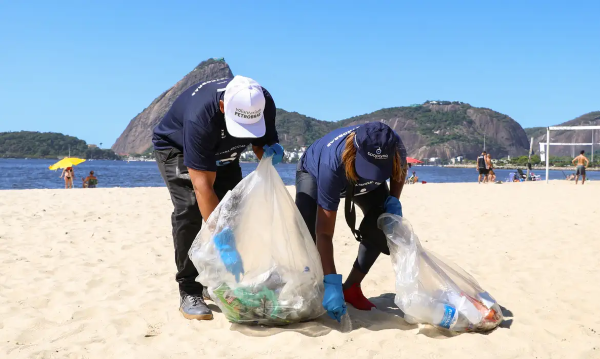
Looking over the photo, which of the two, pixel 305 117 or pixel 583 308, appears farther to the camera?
pixel 305 117

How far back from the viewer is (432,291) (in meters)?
2.82

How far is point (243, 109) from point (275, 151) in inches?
18.0

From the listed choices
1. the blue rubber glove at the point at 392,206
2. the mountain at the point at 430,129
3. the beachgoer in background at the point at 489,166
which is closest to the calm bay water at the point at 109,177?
the beachgoer in background at the point at 489,166

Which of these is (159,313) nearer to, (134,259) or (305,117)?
(134,259)

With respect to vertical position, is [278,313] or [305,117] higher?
[305,117]

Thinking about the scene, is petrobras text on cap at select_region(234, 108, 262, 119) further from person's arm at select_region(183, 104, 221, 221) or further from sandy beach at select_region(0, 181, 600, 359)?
sandy beach at select_region(0, 181, 600, 359)

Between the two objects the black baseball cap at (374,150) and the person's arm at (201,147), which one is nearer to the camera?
the black baseball cap at (374,150)

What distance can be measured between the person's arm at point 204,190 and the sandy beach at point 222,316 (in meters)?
0.67

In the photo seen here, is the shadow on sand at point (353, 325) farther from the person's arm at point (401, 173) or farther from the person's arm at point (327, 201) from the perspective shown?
the person's arm at point (401, 173)

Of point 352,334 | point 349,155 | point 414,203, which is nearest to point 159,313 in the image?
point 352,334

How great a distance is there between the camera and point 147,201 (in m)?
9.53

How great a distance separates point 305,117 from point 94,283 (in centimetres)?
15791

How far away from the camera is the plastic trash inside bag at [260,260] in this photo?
270 cm

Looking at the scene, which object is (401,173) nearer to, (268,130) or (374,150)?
(374,150)
